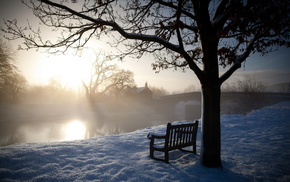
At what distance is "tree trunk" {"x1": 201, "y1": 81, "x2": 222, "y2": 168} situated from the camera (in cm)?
369

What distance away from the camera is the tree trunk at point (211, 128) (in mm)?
3688

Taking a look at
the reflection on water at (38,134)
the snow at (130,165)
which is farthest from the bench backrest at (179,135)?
the reflection on water at (38,134)

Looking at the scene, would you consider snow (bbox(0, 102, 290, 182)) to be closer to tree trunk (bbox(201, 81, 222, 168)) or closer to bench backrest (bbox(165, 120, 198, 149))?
tree trunk (bbox(201, 81, 222, 168))

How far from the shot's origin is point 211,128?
12.1ft

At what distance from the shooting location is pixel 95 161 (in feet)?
13.1

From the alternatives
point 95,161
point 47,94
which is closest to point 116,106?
point 95,161

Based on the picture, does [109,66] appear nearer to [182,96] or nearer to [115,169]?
[182,96]

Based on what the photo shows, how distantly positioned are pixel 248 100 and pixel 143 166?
2014 centimetres

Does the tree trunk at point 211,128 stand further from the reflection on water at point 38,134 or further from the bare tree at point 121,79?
the bare tree at point 121,79

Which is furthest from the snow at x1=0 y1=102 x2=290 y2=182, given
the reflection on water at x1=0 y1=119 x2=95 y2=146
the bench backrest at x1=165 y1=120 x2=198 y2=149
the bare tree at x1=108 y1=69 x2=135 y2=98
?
the bare tree at x1=108 y1=69 x2=135 y2=98

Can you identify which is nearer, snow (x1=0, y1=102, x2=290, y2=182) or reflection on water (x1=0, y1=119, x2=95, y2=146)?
snow (x1=0, y1=102, x2=290, y2=182)

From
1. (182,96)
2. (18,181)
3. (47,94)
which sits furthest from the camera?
(47,94)

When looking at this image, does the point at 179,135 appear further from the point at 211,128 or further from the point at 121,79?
the point at 121,79

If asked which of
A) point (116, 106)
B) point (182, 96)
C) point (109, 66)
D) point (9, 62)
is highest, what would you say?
point (109, 66)
